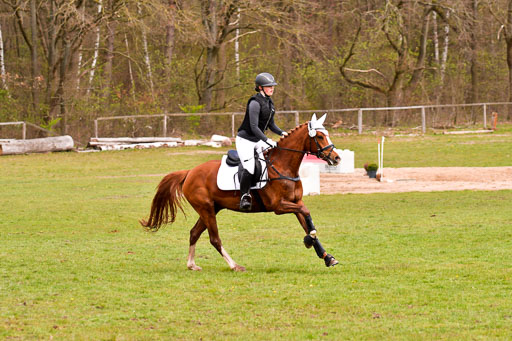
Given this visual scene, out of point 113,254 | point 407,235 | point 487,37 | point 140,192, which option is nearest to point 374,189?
point 140,192

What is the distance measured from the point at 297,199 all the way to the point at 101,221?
7.54m

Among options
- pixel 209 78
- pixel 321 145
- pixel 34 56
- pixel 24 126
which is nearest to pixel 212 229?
pixel 321 145

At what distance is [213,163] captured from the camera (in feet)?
37.9

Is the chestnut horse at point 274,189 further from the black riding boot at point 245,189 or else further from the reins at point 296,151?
the black riding boot at point 245,189

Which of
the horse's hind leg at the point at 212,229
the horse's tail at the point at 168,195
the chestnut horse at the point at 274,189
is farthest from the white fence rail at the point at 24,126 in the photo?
the horse's hind leg at the point at 212,229

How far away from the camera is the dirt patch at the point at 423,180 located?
23.1 metres

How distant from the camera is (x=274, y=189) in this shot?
35.5ft

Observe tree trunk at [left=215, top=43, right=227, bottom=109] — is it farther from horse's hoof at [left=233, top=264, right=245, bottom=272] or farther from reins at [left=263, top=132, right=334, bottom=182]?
horse's hoof at [left=233, top=264, right=245, bottom=272]

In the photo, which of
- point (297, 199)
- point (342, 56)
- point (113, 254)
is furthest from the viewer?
point (342, 56)

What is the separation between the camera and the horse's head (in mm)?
Answer: 10508

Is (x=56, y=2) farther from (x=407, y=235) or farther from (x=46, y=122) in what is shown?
(x=407, y=235)

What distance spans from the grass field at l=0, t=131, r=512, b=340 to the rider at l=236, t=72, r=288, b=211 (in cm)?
126

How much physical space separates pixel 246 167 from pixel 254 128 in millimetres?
614

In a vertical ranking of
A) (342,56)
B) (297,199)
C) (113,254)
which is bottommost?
(113,254)
